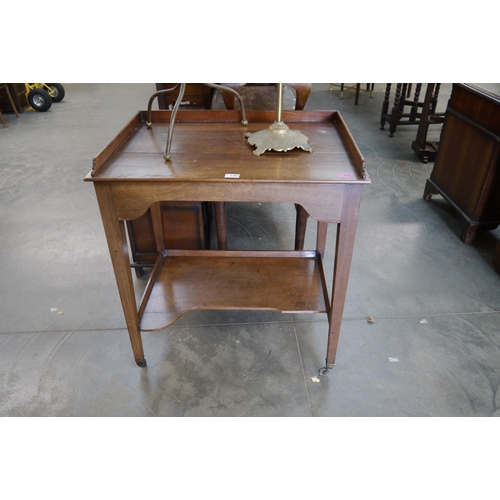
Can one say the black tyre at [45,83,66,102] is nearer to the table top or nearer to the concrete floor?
the concrete floor

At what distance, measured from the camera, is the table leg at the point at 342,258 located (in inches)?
51.5

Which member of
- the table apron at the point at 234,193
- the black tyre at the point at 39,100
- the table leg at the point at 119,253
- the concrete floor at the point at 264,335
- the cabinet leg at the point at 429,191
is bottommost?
the concrete floor at the point at 264,335

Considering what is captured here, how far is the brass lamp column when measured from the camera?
1482mm

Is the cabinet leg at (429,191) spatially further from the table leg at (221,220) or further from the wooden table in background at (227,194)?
Result: the table leg at (221,220)

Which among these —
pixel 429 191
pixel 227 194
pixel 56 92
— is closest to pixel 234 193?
pixel 227 194

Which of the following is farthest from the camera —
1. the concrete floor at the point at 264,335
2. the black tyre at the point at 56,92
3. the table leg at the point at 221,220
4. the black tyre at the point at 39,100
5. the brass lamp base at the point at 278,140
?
the black tyre at the point at 56,92

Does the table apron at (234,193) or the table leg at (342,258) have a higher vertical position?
the table apron at (234,193)

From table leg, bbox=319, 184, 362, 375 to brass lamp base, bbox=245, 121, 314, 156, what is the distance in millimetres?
294

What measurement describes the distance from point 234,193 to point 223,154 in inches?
9.7

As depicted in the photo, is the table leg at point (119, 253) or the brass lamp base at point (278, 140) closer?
the table leg at point (119, 253)

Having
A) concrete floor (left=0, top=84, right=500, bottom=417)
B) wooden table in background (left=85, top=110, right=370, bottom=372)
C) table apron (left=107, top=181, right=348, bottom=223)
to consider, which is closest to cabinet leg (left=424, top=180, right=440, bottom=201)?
concrete floor (left=0, top=84, right=500, bottom=417)

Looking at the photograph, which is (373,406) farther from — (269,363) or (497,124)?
(497,124)

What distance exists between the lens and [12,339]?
192 cm

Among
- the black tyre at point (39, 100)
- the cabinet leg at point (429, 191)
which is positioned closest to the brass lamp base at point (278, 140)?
the cabinet leg at point (429, 191)
